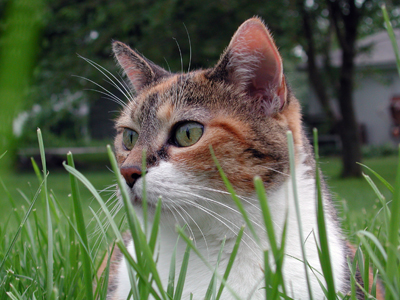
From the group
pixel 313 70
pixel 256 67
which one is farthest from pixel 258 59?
pixel 313 70

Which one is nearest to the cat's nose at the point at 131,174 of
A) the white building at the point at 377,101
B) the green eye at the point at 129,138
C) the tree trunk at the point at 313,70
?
the green eye at the point at 129,138

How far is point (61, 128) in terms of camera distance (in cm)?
2467

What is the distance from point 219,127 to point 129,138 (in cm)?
54

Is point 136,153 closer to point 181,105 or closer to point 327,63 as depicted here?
point 181,105

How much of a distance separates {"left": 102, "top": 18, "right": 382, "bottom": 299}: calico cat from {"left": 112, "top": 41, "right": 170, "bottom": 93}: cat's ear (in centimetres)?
41

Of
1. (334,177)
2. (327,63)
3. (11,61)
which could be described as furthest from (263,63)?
(327,63)

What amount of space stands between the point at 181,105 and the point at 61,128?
2503 centimetres

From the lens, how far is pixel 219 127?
146 cm

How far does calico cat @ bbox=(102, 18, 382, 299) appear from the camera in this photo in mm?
1279

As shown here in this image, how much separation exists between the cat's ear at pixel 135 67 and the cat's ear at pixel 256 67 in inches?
21.5

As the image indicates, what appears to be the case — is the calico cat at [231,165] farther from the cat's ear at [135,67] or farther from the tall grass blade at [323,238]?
the cat's ear at [135,67]

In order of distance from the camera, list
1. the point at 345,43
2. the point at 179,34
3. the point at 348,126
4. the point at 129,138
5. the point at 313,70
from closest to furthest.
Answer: the point at 129,138, the point at 179,34, the point at 345,43, the point at 348,126, the point at 313,70

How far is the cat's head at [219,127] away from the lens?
1332 millimetres

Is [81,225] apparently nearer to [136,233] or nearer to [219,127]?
[136,233]
